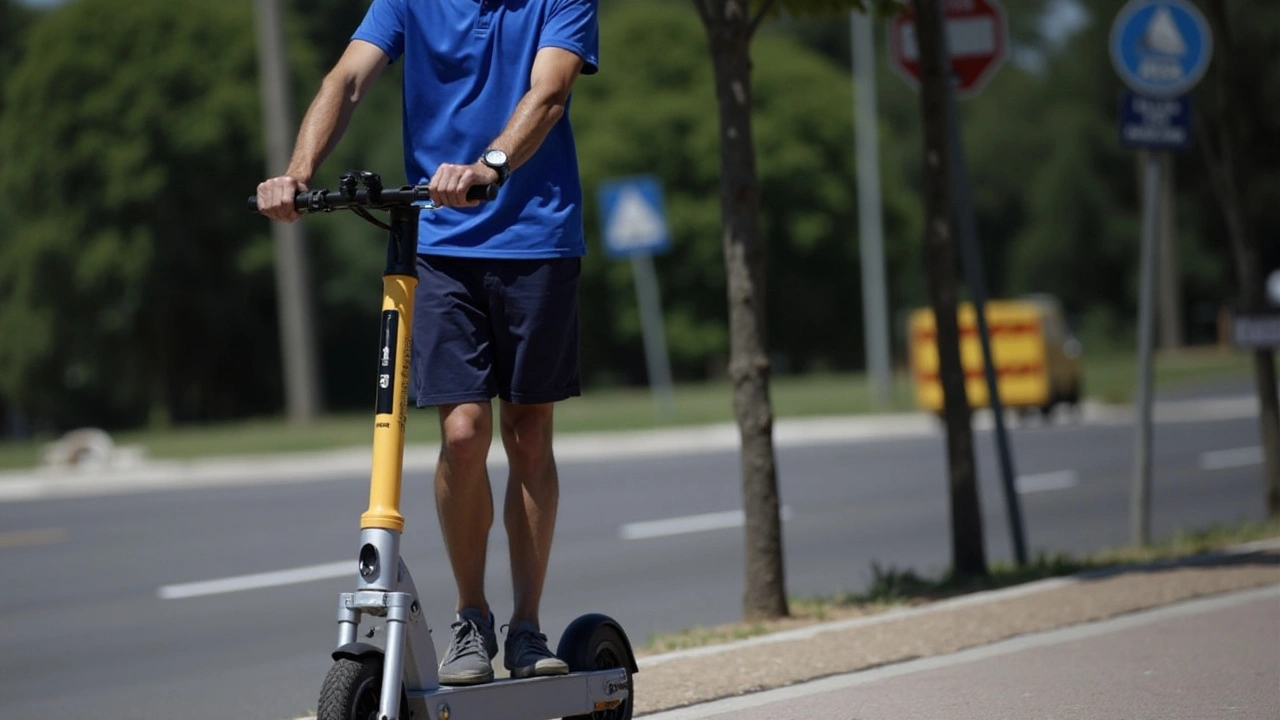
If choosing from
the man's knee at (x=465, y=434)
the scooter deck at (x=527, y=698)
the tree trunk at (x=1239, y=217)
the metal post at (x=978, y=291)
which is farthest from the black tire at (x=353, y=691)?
the tree trunk at (x=1239, y=217)

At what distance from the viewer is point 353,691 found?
3.72 metres

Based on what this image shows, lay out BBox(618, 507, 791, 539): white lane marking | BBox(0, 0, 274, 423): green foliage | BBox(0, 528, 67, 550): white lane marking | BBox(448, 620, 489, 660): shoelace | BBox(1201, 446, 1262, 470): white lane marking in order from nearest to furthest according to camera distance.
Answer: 1. BBox(448, 620, 489, 660): shoelace
2. BBox(618, 507, 791, 539): white lane marking
3. BBox(0, 528, 67, 550): white lane marking
4. BBox(1201, 446, 1262, 470): white lane marking
5. BBox(0, 0, 274, 423): green foliage

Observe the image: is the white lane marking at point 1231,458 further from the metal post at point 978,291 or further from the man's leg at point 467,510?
the man's leg at point 467,510

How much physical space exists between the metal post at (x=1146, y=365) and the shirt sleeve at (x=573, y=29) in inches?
Result: 243

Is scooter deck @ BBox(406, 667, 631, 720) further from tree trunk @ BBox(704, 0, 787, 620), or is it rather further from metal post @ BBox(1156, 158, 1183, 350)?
metal post @ BBox(1156, 158, 1183, 350)

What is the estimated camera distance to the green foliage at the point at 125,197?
43.7 m

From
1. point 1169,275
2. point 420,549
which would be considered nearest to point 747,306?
point 420,549

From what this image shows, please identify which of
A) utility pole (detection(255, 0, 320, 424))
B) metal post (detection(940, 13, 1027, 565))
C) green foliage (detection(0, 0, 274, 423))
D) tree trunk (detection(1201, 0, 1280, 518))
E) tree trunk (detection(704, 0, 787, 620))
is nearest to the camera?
tree trunk (detection(704, 0, 787, 620))

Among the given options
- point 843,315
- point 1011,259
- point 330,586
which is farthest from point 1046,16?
point 330,586

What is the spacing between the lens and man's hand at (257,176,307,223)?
13.1 ft

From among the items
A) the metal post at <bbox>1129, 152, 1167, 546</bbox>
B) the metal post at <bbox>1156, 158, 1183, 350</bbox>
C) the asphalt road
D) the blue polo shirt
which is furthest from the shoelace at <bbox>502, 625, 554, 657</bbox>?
the metal post at <bbox>1156, 158, 1183, 350</bbox>

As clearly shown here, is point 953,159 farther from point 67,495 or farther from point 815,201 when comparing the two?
point 815,201

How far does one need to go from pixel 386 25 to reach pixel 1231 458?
1412 cm

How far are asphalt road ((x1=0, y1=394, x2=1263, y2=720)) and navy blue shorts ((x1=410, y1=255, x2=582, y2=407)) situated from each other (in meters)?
2.05
